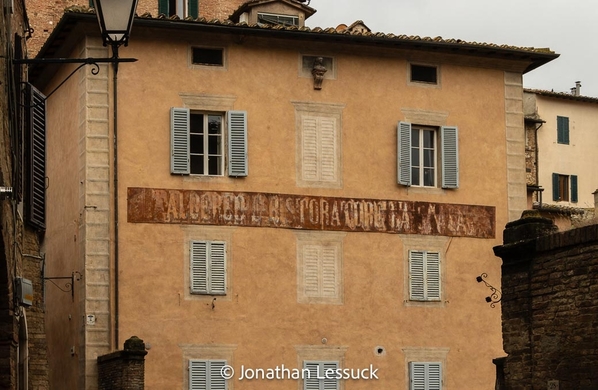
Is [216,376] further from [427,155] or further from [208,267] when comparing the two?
[427,155]

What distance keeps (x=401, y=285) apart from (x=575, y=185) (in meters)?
24.9

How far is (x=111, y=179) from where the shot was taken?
1071 inches

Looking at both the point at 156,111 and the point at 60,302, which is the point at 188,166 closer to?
the point at 156,111

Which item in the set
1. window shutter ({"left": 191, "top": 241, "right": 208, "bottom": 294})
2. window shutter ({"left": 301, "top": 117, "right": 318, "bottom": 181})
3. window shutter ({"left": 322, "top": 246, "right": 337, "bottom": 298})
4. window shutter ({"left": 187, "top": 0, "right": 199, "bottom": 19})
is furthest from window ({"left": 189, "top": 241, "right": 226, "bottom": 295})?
window shutter ({"left": 187, "top": 0, "right": 199, "bottom": 19})

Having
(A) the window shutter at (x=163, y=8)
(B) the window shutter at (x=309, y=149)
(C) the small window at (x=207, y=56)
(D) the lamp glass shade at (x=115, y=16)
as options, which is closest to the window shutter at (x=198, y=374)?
(B) the window shutter at (x=309, y=149)

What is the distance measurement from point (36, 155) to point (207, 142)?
8.00m

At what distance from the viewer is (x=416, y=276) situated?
29016 millimetres

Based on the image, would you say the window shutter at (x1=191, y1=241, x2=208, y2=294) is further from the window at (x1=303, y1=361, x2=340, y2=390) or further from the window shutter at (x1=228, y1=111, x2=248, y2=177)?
the window at (x1=303, y1=361, x2=340, y2=390)

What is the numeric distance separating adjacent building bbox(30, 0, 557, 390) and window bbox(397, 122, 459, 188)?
0.04 m

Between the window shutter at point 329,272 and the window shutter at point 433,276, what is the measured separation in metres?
2.06

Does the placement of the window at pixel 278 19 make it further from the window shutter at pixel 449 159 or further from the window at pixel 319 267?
the window at pixel 319 267

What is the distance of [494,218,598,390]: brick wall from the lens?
16.7 metres

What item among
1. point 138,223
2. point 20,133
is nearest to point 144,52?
point 138,223

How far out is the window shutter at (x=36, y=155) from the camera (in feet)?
63.1
